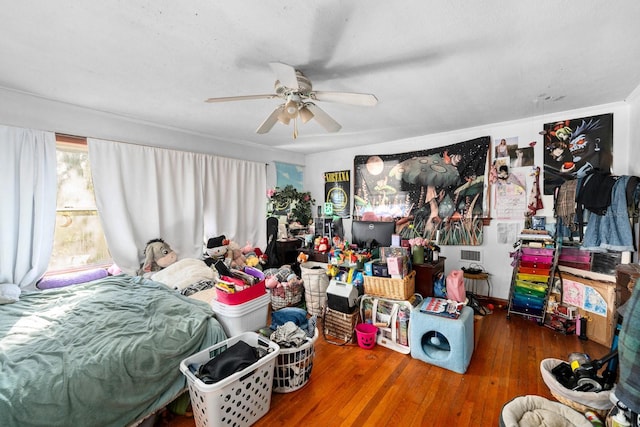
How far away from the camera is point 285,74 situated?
157 centimetres

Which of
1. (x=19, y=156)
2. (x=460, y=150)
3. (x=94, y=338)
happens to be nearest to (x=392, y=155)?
(x=460, y=150)

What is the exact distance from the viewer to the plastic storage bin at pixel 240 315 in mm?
1920

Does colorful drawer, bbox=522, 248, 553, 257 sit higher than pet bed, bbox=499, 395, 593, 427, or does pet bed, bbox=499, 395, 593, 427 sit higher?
colorful drawer, bbox=522, 248, 553, 257

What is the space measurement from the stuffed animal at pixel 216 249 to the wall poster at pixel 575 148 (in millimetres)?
4033

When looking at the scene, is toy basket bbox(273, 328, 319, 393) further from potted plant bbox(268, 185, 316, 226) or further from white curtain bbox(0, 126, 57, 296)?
potted plant bbox(268, 185, 316, 226)

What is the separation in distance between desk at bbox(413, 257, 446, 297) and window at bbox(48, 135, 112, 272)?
11.4ft

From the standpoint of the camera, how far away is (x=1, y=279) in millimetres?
2369

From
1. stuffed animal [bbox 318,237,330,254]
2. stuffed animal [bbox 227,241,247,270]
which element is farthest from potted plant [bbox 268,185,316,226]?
stuffed animal [bbox 318,237,330,254]

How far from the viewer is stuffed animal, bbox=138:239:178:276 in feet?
10.1

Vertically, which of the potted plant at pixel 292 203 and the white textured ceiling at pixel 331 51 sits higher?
the white textured ceiling at pixel 331 51

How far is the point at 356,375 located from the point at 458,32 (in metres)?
2.40

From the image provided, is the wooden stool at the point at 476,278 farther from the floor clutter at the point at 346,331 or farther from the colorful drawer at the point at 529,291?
the colorful drawer at the point at 529,291

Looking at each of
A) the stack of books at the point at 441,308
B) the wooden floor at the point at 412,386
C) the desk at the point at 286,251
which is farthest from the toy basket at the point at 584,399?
the desk at the point at 286,251

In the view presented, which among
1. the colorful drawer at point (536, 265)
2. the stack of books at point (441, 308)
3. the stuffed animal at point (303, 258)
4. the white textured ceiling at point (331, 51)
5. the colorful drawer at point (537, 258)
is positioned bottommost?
the stack of books at point (441, 308)
